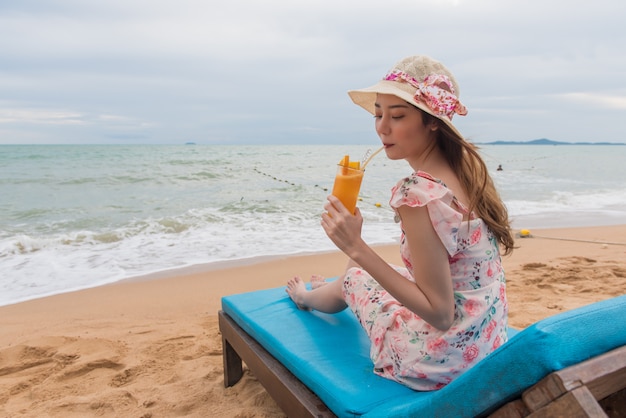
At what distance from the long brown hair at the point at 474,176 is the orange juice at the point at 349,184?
31 cm

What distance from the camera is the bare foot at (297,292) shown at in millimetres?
2742

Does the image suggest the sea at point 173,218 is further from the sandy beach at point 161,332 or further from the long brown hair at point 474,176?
the sandy beach at point 161,332

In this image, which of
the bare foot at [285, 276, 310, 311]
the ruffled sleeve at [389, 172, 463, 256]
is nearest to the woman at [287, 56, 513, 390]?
the ruffled sleeve at [389, 172, 463, 256]

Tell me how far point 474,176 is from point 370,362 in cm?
85

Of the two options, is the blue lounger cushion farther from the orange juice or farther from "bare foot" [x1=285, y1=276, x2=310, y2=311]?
the orange juice

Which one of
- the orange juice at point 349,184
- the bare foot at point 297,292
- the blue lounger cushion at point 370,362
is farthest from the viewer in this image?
the bare foot at point 297,292

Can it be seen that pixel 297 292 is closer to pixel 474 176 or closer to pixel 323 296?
pixel 323 296

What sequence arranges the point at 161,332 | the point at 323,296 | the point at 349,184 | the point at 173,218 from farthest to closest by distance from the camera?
the point at 173,218 → the point at 161,332 → the point at 323,296 → the point at 349,184

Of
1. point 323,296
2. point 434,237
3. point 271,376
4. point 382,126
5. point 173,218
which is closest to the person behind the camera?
point 434,237

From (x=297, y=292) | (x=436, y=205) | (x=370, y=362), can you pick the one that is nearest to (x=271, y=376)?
(x=370, y=362)

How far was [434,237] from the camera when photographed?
158cm

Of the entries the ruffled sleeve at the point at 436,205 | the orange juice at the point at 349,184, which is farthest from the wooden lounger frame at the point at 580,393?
the orange juice at the point at 349,184

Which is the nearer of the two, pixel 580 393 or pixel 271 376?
pixel 580 393

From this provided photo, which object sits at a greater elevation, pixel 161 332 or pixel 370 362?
pixel 370 362
